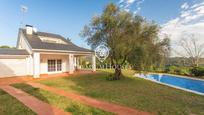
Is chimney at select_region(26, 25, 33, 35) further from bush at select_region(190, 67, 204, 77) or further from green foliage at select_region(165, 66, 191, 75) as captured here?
bush at select_region(190, 67, 204, 77)

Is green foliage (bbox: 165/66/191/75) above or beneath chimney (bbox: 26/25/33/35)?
beneath

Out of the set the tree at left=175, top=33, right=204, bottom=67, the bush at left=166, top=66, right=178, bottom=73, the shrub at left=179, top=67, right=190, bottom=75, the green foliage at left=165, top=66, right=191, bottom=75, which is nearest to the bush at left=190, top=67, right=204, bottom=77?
the shrub at left=179, top=67, right=190, bottom=75

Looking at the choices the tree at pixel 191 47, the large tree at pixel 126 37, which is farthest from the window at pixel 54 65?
the tree at pixel 191 47

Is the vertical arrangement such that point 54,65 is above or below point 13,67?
above

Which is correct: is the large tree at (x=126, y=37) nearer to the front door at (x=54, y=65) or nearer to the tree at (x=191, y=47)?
the front door at (x=54, y=65)

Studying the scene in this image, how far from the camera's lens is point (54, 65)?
22.3m

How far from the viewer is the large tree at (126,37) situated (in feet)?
41.4

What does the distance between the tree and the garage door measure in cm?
3728

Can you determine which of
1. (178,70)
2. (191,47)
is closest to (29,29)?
(178,70)

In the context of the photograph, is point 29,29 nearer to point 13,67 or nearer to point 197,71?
point 13,67

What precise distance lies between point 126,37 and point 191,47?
105 feet

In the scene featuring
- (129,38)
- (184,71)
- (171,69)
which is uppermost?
(129,38)

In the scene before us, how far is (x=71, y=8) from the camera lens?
27.9 m

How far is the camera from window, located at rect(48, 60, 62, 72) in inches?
856
